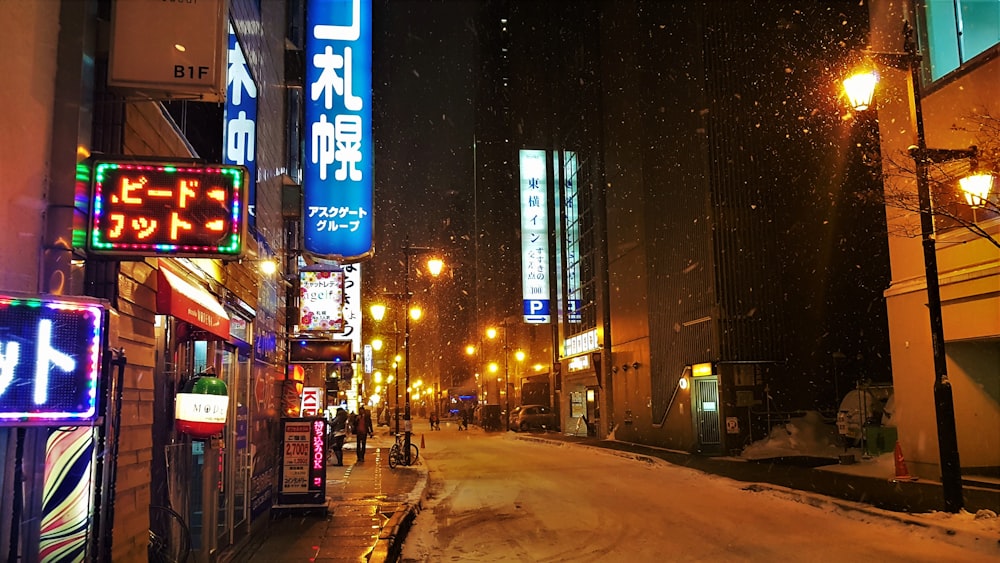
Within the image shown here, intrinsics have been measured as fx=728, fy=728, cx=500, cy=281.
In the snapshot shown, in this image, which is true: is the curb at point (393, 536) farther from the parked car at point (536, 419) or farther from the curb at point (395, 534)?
the parked car at point (536, 419)

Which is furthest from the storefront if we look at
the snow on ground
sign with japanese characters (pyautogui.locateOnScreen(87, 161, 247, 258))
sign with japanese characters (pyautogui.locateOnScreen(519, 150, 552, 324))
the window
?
sign with japanese characters (pyautogui.locateOnScreen(519, 150, 552, 324))

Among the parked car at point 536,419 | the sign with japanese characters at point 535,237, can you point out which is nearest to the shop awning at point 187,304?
the sign with japanese characters at point 535,237

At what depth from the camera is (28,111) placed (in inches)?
185

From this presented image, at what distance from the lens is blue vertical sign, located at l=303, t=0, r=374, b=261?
1274 centimetres

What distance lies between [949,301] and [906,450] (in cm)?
381

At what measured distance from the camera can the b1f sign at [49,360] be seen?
3898 mm

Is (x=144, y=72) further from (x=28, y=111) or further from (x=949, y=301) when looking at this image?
(x=949, y=301)

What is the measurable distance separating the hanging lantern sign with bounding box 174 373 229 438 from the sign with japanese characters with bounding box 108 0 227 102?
9.14 feet

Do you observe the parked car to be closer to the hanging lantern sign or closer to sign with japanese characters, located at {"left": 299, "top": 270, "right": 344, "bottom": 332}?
sign with japanese characters, located at {"left": 299, "top": 270, "right": 344, "bottom": 332}

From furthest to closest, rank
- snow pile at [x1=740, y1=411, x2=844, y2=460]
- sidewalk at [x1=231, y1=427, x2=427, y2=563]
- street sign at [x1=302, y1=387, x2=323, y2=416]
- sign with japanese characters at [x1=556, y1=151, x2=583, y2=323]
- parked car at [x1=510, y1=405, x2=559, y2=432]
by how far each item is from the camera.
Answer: parked car at [x1=510, y1=405, x2=559, y2=432]
sign with japanese characters at [x1=556, y1=151, x2=583, y2=323]
snow pile at [x1=740, y1=411, x2=844, y2=460]
street sign at [x1=302, y1=387, x2=323, y2=416]
sidewalk at [x1=231, y1=427, x2=427, y2=563]

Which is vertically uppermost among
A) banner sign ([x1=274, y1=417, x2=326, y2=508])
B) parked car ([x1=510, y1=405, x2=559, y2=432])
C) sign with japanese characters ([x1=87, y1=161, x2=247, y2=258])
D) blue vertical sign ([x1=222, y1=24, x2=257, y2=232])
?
blue vertical sign ([x1=222, y1=24, x2=257, y2=232])

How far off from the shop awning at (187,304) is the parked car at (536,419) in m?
41.2

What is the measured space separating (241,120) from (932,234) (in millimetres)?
10997

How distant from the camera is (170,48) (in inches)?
213
